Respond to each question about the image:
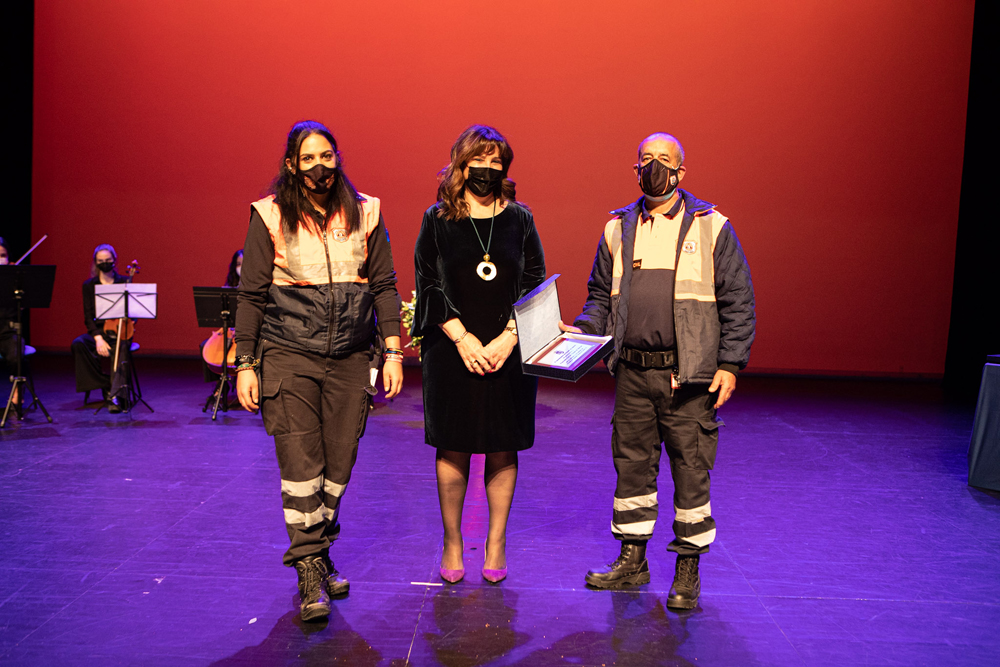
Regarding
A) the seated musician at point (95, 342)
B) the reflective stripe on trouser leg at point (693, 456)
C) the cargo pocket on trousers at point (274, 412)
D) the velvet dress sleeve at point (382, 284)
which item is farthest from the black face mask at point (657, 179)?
the seated musician at point (95, 342)

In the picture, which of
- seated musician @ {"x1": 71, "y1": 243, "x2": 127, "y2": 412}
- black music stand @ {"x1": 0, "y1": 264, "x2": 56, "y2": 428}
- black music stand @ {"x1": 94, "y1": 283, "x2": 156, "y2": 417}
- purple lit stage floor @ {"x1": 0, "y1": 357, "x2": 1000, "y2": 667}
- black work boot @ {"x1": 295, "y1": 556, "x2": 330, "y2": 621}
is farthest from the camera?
seated musician @ {"x1": 71, "y1": 243, "x2": 127, "y2": 412}

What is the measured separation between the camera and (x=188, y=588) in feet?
8.82

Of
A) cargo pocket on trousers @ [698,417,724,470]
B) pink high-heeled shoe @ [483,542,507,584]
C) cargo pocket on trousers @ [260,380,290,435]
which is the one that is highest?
cargo pocket on trousers @ [260,380,290,435]

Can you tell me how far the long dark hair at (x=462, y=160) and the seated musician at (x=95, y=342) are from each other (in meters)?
4.43

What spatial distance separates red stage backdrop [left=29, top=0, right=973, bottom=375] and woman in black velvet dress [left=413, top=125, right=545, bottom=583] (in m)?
6.06

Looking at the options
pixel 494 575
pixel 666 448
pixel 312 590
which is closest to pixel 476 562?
pixel 494 575

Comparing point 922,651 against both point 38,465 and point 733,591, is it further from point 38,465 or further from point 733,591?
point 38,465

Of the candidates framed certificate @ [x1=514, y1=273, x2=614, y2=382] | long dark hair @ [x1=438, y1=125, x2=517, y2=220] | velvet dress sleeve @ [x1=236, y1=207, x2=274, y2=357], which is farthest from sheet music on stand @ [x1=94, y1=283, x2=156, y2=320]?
framed certificate @ [x1=514, y1=273, x2=614, y2=382]

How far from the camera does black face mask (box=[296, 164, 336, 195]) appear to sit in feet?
8.07

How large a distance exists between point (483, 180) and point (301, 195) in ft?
1.99

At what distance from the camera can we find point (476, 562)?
9.84 feet

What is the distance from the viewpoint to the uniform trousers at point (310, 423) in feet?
8.08

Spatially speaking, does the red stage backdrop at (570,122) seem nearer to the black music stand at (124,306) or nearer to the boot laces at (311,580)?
the black music stand at (124,306)

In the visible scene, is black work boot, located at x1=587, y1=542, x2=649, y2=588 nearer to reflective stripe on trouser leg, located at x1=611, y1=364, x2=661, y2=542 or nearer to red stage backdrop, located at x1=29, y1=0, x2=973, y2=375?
reflective stripe on trouser leg, located at x1=611, y1=364, x2=661, y2=542
